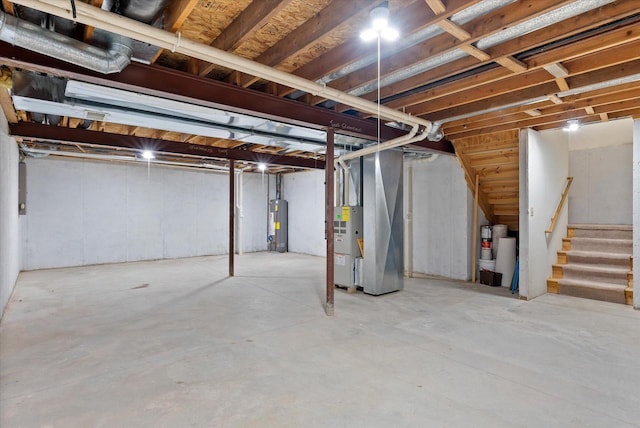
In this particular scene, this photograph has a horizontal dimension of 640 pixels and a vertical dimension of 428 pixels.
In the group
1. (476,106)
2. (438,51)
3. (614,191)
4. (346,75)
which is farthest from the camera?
(614,191)

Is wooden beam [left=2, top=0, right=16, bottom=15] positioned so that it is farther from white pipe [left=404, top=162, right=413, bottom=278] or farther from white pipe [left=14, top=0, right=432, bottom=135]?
white pipe [left=404, top=162, right=413, bottom=278]

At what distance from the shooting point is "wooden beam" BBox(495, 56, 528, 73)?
8.88ft

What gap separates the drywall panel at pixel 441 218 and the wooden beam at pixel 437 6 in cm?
421

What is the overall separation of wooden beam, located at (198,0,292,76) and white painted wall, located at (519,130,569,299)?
13.3 ft

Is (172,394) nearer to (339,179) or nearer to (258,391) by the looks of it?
(258,391)

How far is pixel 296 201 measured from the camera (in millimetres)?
9852

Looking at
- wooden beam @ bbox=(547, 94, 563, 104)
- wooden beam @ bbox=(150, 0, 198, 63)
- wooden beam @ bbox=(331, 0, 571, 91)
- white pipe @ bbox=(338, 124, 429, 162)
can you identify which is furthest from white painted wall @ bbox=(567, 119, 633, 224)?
wooden beam @ bbox=(150, 0, 198, 63)

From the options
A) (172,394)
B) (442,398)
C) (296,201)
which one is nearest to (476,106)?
(442,398)

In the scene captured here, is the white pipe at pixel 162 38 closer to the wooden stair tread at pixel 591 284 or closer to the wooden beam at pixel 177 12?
the wooden beam at pixel 177 12

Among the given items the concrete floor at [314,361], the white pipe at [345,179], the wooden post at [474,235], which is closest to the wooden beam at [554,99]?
the wooden post at [474,235]

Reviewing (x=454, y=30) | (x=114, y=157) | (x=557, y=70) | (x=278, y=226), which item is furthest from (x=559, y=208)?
(x=114, y=157)

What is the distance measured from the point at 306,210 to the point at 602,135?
6.45 metres

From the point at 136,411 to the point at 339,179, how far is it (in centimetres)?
441

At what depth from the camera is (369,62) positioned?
295cm
